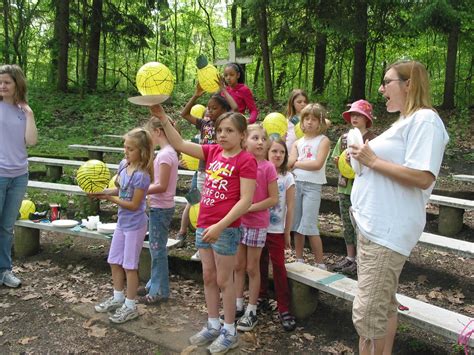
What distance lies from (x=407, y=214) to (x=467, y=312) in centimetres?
208

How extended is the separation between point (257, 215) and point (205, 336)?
947 mm

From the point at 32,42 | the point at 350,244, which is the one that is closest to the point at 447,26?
the point at 350,244

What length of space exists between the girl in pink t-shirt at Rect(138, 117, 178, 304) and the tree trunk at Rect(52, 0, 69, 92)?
13.0 meters

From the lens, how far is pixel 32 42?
68.3ft

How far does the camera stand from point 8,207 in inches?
162

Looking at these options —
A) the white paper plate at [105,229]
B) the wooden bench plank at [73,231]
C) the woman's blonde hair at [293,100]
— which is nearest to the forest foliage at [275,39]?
the woman's blonde hair at [293,100]

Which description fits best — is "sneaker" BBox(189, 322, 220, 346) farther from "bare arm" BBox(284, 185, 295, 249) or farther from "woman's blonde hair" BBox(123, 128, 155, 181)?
"woman's blonde hair" BBox(123, 128, 155, 181)

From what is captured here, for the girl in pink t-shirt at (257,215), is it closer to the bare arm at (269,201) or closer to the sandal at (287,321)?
Result: the bare arm at (269,201)

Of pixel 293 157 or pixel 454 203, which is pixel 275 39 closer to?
pixel 454 203

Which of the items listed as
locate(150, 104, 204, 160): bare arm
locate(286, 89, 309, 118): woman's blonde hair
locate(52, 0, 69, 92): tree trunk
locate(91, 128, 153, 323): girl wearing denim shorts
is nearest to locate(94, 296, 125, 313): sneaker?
locate(91, 128, 153, 323): girl wearing denim shorts

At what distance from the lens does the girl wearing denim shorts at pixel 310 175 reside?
4121 millimetres

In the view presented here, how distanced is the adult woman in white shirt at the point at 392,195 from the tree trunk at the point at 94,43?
1490 centimetres

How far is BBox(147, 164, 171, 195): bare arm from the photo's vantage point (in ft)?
11.9

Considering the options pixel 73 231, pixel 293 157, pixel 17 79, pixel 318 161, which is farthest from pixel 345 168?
pixel 17 79
